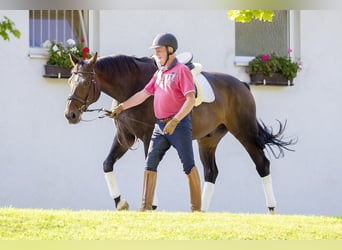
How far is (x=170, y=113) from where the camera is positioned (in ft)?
24.9

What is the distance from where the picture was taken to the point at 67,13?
41.0 feet

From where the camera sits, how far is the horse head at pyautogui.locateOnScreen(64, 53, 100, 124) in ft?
27.0

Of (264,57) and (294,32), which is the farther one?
(294,32)

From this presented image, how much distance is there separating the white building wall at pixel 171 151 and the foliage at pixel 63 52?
214mm

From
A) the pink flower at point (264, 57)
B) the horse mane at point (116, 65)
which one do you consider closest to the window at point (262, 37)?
the pink flower at point (264, 57)

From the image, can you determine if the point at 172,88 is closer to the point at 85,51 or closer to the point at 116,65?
the point at 116,65

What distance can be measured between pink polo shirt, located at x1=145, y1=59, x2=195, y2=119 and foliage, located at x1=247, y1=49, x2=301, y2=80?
5326 millimetres

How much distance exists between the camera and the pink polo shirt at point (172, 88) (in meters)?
7.45

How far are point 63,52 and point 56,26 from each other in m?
0.64

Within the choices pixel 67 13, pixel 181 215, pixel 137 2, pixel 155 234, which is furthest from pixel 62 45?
pixel 137 2

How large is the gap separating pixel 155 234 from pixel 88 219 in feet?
2.71

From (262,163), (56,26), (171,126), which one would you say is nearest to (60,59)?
(56,26)

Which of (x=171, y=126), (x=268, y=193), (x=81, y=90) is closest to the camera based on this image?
(x=171, y=126)

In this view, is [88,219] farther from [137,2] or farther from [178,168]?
[178,168]
